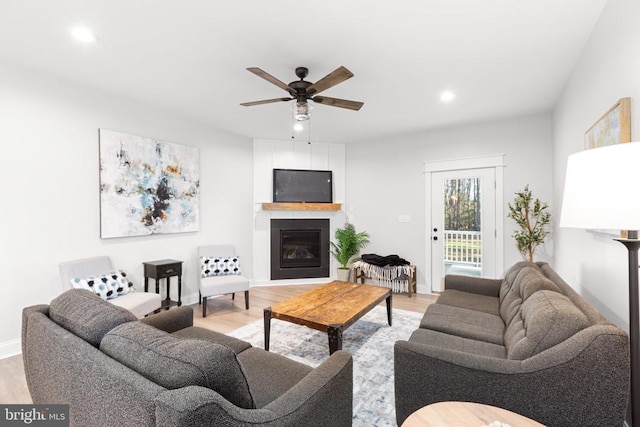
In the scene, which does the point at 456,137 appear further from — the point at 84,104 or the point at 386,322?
the point at 84,104

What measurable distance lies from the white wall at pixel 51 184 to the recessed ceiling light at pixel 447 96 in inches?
139

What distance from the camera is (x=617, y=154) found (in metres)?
→ 1.01

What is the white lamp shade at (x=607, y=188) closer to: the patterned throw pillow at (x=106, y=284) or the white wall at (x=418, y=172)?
the white wall at (x=418, y=172)

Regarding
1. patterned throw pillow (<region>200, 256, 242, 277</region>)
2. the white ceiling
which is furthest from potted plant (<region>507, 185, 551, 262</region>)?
patterned throw pillow (<region>200, 256, 242, 277</region>)

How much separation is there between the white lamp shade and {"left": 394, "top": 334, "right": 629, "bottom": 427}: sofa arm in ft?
1.85

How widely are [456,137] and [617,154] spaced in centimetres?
392

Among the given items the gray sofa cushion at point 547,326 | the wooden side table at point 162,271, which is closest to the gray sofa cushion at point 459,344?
the gray sofa cushion at point 547,326

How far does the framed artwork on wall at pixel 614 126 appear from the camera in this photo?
5.24ft

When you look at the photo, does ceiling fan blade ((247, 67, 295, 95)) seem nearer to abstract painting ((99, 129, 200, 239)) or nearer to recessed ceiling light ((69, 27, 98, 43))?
recessed ceiling light ((69, 27, 98, 43))

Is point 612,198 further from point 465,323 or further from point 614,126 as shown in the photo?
point 465,323

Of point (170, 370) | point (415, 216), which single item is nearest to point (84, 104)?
point (170, 370)

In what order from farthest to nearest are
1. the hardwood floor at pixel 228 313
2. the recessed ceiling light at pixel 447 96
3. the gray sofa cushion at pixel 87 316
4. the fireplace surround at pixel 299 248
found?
1. the fireplace surround at pixel 299 248
2. the recessed ceiling light at pixel 447 96
3. the hardwood floor at pixel 228 313
4. the gray sofa cushion at pixel 87 316

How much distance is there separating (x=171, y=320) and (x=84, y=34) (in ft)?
7.48

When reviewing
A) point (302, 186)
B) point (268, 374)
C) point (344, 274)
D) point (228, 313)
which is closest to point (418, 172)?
point (302, 186)
